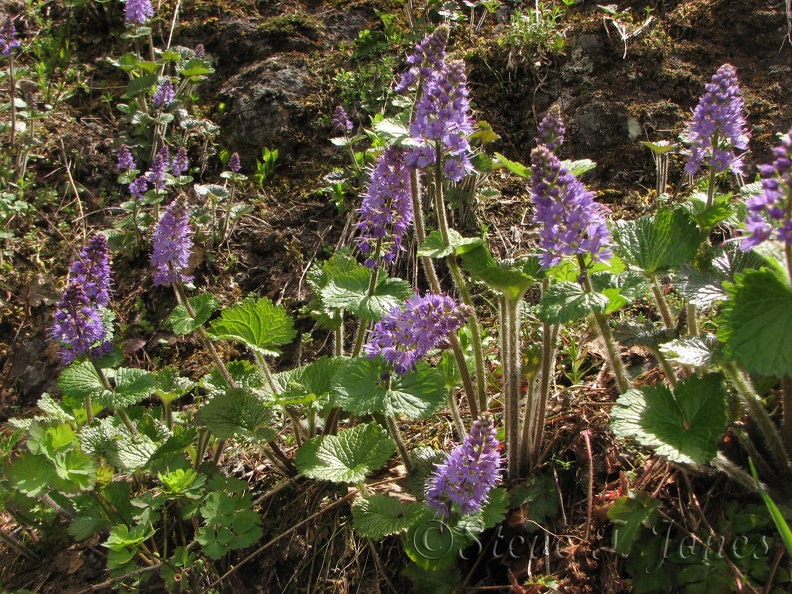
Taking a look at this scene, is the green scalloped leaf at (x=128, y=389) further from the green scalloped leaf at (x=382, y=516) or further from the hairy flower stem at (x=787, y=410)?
the hairy flower stem at (x=787, y=410)

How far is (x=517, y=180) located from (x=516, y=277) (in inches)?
92.2

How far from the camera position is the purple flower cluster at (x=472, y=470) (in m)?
2.27

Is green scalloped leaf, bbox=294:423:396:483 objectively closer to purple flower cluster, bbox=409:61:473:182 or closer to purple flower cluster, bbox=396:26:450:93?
purple flower cluster, bbox=409:61:473:182

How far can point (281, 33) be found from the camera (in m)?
5.59

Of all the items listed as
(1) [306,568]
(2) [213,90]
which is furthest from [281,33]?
(1) [306,568]

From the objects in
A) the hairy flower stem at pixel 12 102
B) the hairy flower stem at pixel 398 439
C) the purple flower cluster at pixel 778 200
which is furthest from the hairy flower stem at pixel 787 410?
the hairy flower stem at pixel 12 102

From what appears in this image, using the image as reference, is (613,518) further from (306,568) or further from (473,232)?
(473,232)

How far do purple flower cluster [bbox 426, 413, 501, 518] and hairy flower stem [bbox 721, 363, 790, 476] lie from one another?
0.89 meters

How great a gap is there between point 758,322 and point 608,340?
0.61m

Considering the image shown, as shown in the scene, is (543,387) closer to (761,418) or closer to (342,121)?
(761,418)

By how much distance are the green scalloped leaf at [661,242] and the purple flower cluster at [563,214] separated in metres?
0.47

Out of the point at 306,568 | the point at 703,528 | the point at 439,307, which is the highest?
the point at 439,307

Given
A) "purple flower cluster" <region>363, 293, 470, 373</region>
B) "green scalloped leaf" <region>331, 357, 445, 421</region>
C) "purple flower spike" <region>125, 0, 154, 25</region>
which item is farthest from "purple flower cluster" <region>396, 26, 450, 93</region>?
"purple flower spike" <region>125, 0, 154, 25</region>

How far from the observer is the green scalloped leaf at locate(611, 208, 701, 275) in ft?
8.05
